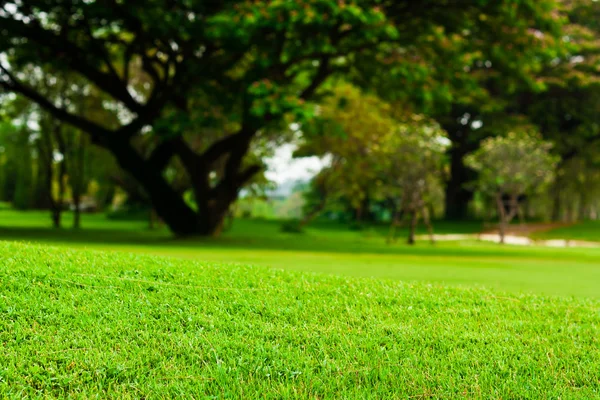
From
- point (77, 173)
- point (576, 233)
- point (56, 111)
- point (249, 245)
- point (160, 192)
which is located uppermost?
point (56, 111)

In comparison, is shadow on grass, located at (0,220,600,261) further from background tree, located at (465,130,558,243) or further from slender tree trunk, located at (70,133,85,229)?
slender tree trunk, located at (70,133,85,229)

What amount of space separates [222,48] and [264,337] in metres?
15.6

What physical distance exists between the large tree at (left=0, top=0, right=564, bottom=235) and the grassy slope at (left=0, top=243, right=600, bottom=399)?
890cm

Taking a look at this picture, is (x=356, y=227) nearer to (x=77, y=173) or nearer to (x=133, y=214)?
(x=133, y=214)

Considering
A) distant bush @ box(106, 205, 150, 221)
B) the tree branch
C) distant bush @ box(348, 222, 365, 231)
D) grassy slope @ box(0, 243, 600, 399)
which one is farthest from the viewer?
distant bush @ box(106, 205, 150, 221)

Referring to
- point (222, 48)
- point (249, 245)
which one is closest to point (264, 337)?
point (249, 245)

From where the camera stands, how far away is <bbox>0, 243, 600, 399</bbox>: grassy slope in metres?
4.91

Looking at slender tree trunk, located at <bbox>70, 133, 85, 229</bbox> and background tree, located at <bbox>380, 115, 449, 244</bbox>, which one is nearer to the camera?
background tree, located at <bbox>380, 115, 449, 244</bbox>

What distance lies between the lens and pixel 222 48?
19859mm

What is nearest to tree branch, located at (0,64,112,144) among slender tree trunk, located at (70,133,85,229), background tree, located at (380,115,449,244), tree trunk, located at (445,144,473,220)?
slender tree trunk, located at (70,133,85,229)

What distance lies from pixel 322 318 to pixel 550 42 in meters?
14.8

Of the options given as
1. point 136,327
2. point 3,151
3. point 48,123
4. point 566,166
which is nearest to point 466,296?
point 136,327

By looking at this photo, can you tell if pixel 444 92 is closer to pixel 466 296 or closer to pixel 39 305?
pixel 466 296

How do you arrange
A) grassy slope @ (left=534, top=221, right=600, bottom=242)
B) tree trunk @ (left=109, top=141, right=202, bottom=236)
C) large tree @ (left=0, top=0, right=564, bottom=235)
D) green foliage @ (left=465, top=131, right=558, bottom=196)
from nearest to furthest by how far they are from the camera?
large tree @ (left=0, top=0, right=564, bottom=235) → tree trunk @ (left=109, top=141, right=202, bottom=236) → green foliage @ (left=465, top=131, right=558, bottom=196) → grassy slope @ (left=534, top=221, right=600, bottom=242)
